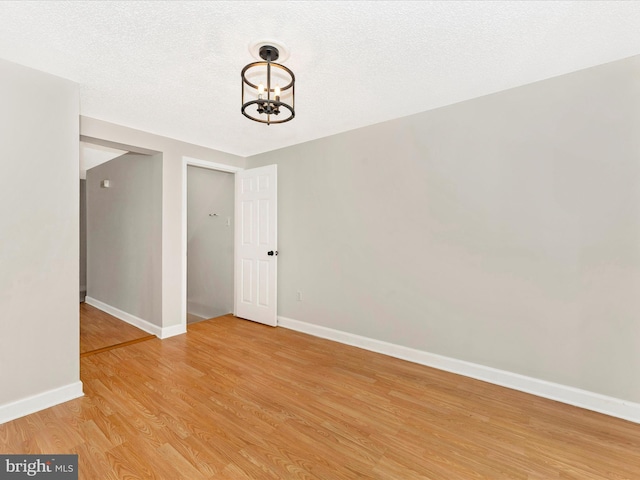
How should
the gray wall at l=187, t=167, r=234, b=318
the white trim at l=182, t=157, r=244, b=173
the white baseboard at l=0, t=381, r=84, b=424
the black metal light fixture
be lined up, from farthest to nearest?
1. the gray wall at l=187, t=167, r=234, b=318
2. the white trim at l=182, t=157, r=244, b=173
3. the white baseboard at l=0, t=381, r=84, b=424
4. the black metal light fixture

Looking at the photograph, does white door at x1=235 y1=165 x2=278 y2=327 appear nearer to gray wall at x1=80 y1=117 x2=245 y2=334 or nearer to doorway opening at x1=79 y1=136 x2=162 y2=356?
gray wall at x1=80 y1=117 x2=245 y2=334

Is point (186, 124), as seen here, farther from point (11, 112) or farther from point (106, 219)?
point (106, 219)

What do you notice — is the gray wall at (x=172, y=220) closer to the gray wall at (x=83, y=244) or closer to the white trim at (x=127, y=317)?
the white trim at (x=127, y=317)

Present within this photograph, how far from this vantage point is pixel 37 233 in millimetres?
2162

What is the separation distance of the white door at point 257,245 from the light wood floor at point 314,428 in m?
1.36

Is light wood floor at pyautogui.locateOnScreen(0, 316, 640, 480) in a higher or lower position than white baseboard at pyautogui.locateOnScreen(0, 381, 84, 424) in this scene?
lower

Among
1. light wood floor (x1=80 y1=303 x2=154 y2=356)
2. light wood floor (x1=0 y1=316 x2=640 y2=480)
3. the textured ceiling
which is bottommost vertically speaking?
light wood floor (x1=0 y1=316 x2=640 y2=480)

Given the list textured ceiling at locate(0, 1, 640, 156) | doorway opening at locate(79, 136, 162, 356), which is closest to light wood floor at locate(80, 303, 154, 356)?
doorway opening at locate(79, 136, 162, 356)

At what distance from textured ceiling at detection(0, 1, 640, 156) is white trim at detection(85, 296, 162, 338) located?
2570 millimetres

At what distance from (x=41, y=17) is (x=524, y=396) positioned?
162 inches

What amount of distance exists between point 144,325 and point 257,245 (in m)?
1.81

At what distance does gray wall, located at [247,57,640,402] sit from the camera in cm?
210

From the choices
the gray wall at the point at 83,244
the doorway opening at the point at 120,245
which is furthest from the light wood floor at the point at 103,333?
the gray wall at the point at 83,244

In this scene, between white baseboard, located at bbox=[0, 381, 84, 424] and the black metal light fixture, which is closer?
the black metal light fixture
